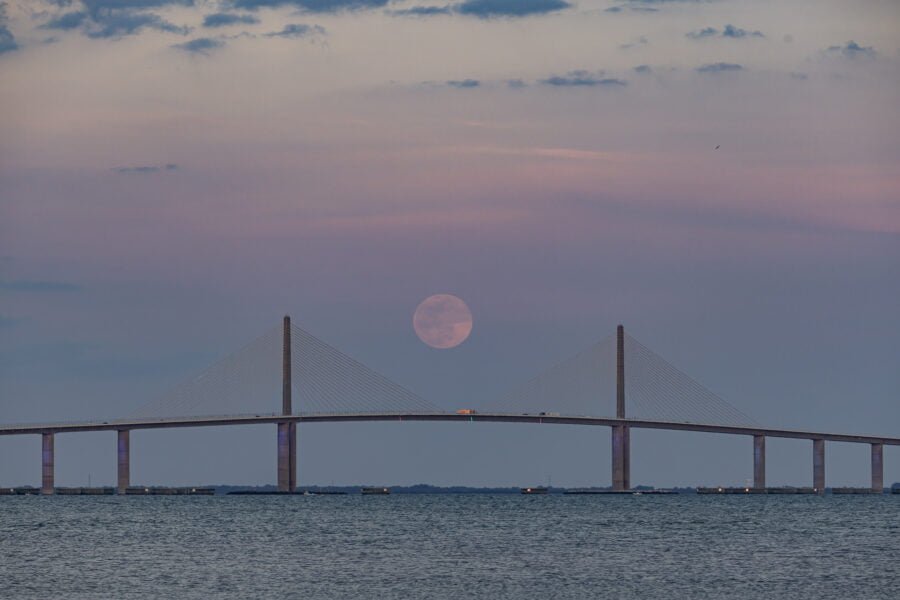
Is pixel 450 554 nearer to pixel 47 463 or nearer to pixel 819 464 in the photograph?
pixel 47 463

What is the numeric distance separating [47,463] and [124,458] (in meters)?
5.93

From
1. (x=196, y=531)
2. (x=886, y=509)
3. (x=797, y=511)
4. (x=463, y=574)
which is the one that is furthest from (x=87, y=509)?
(x=463, y=574)

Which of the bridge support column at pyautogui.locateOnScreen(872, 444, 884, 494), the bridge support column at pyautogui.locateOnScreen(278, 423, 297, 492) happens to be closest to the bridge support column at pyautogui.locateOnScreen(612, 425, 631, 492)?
the bridge support column at pyautogui.locateOnScreen(278, 423, 297, 492)

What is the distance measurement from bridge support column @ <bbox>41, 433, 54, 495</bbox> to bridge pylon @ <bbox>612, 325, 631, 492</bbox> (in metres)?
42.3

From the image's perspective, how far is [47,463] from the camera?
439 feet

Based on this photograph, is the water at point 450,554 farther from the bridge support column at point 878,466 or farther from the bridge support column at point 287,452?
the bridge support column at point 878,466

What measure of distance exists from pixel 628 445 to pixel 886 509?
30.0m

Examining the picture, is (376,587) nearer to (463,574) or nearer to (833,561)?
(463,574)

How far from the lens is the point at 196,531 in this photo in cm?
7369

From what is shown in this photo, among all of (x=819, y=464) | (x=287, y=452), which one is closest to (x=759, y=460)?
(x=819, y=464)

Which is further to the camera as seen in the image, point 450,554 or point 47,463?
point 47,463

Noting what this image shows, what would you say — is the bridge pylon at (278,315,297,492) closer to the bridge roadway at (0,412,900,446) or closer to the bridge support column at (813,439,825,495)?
the bridge roadway at (0,412,900,446)

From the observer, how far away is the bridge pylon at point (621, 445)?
436 feet

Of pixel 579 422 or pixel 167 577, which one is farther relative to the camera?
pixel 579 422
